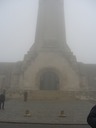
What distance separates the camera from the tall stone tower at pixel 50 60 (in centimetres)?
3197

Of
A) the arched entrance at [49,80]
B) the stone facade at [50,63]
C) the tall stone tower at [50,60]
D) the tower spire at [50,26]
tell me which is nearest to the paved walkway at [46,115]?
the stone facade at [50,63]

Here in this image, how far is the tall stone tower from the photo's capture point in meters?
32.0

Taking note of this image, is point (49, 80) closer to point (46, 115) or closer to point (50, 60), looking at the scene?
point (50, 60)

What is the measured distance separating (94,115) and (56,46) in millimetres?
30548

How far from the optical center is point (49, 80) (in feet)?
108

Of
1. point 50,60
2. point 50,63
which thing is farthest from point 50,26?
point 50,63

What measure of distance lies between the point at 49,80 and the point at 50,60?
2715mm

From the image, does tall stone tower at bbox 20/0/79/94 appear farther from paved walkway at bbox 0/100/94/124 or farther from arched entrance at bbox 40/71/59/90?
paved walkway at bbox 0/100/94/124

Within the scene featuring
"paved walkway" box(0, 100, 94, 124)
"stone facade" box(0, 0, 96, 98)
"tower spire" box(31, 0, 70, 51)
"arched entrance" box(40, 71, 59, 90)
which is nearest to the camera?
"paved walkway" box(0, 100, 94, 124)

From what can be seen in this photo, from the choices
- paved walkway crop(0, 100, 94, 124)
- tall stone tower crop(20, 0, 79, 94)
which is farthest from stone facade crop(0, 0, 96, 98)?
paved walkway crop(0, 100, 94, 124)

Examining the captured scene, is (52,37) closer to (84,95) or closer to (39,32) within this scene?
(39,32)

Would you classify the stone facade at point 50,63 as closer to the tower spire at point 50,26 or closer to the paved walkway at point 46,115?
the tower spire at point 50,26

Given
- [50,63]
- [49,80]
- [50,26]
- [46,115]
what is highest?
[50,26]

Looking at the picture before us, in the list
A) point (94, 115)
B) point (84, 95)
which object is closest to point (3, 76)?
point (84, 95)
